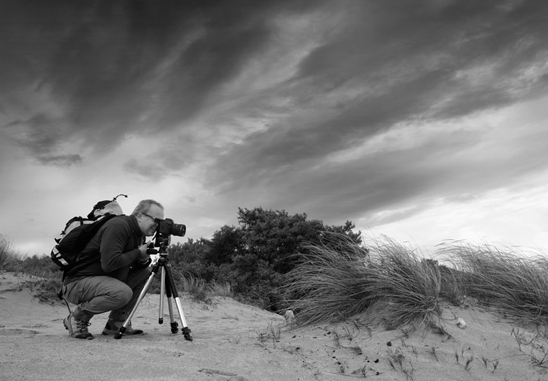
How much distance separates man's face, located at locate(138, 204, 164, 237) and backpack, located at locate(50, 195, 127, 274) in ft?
1.22

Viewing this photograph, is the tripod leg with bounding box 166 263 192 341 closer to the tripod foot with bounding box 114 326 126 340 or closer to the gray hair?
the tripod foot with bounding box 114 326 126 340

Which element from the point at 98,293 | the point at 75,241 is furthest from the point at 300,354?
the point at 75,241

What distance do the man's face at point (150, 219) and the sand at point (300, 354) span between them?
1312mm

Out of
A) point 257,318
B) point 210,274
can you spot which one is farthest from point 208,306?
point 210,274

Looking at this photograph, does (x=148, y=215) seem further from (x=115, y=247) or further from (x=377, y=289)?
(x=377, y=289)

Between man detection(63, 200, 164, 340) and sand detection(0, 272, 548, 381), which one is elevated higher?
man detection(63, 200, 164, 340)

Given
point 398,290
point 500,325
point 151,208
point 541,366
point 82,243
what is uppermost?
point 151,208

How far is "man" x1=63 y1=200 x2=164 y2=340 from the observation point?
18.8 ft

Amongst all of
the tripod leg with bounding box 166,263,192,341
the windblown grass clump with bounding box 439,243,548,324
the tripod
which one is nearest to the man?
the tripod

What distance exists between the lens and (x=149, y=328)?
24.5 ft

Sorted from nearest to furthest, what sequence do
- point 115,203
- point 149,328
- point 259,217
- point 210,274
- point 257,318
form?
1. point 115,203
2. point 149,328
3. point 257,318
4. point 210,274
5. point 259,217

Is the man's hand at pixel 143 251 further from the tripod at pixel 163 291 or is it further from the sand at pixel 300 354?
the sand at pixel 300 354

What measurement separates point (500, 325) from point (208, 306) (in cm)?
608

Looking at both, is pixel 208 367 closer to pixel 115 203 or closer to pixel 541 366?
pixel 115 203
